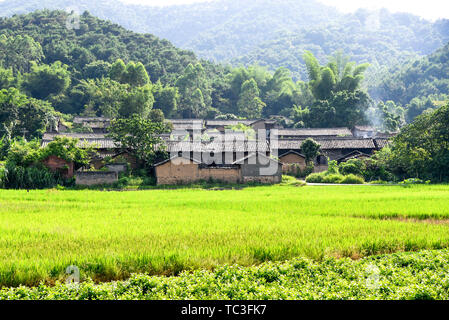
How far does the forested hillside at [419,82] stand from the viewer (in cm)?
7344

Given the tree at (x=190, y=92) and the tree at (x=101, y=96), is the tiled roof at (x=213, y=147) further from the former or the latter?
the tree at (x=190, y=92)

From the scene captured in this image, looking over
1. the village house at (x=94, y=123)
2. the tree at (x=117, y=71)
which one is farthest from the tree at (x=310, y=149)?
the tree at (x=117, y=71)

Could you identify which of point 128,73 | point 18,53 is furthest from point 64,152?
point 18,53

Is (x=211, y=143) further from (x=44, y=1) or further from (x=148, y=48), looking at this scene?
(x=44, y=1)

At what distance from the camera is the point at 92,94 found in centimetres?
4494

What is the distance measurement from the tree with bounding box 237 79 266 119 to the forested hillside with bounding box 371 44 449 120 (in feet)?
111

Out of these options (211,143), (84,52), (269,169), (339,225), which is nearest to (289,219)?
(339,225)

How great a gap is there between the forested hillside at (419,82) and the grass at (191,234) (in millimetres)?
67082

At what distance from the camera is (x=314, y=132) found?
138 ft

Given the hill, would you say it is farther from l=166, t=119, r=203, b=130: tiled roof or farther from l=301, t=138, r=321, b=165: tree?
l=301, t=138, r=321, b=165: tree

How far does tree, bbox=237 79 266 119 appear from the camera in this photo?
175ft

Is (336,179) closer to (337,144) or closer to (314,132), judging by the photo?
(337,144)

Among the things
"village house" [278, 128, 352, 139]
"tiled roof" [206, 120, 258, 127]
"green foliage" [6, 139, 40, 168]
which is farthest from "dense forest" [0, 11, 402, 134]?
"green foliage" [6, 139, 40, 168]

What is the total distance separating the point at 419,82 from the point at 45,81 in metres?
65.6
